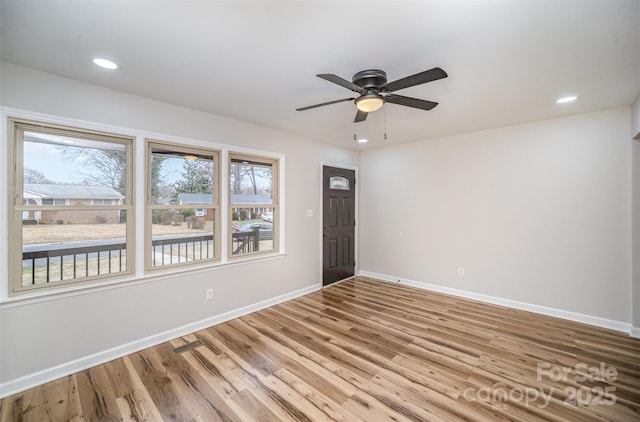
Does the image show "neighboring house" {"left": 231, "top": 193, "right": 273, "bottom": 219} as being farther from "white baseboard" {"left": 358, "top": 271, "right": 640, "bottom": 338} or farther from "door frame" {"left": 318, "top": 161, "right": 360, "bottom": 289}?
"white baseboard" {"left": 358, "top": 271, "right": 640, "bottom": 338}

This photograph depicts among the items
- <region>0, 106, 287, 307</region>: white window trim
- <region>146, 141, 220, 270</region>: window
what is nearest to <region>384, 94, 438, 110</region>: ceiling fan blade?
<region>0, 106, 287, 307</region>: white window trim

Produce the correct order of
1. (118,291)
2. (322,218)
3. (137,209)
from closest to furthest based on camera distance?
(118,291), (137,209), (322,218)

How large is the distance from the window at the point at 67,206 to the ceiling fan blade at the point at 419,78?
2.67 m

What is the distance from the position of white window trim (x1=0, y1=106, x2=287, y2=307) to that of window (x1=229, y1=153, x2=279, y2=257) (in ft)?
0.34

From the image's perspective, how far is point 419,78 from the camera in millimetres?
1853

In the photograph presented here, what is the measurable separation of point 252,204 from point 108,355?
2.25 metres

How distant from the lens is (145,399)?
2.04 metres

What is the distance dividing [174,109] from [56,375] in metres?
2.75

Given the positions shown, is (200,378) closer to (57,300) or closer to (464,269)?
(57,300)

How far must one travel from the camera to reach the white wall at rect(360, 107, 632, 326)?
3125mm

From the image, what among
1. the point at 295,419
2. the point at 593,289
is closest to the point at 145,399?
the point at 295,419

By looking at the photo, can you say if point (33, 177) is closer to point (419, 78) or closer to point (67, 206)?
point (67, 206)

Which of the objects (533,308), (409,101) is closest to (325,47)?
(409,101)

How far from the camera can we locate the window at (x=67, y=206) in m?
2.22
